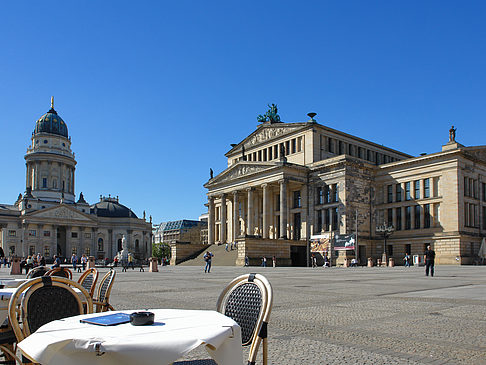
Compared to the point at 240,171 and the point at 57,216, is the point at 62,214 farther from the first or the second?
the point at 240,171

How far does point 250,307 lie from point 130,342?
1984 mm

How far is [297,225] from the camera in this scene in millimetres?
66562

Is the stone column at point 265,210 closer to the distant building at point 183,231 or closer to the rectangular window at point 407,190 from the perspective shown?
the rectangular window at point 407,190

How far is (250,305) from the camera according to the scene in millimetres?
5023

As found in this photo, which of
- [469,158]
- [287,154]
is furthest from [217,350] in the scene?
[287,154]

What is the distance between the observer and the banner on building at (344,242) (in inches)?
2224

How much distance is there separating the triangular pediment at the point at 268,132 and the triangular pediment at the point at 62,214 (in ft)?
184

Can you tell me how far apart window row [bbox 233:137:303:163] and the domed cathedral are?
5765 centimetres

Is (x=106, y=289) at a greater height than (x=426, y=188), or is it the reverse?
(x=426, y=188)

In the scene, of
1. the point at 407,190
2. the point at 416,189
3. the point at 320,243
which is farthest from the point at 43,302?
the point at 407,190

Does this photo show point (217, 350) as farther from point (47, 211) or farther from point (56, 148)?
point (56, 148)

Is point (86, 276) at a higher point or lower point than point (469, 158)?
lower

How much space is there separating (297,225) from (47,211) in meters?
70.3

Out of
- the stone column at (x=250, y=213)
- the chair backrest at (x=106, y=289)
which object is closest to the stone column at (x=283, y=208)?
the stone column at (x=250, y=213)
